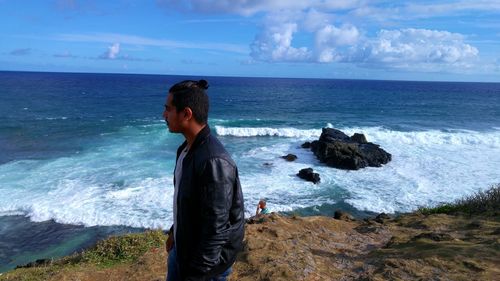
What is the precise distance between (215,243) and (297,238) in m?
6.36

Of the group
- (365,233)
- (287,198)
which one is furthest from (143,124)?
(365,233)

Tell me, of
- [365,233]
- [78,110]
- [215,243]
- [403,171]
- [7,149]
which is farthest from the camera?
[78,110]

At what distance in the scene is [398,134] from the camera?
123 ft

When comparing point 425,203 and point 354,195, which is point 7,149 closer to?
point 354,195

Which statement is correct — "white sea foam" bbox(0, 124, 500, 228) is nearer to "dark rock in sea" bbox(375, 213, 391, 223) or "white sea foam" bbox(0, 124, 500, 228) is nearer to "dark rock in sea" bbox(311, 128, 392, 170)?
"dark rock in sea" bbox(311, 128, 392, 170)

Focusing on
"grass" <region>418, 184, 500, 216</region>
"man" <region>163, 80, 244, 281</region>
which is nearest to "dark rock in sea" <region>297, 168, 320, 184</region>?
"grass" <region>418, 184, 500, 216</region>

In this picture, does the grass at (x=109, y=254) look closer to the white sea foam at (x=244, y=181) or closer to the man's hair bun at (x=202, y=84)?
the man's hair bun at (x=202, y=84)

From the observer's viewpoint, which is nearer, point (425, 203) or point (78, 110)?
point (425, 203)

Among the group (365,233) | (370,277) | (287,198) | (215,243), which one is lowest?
(287,198)

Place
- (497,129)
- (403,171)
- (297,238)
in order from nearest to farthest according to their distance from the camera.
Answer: (297,238) → (403,171) → (497,129)

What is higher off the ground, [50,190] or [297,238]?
[297,238]

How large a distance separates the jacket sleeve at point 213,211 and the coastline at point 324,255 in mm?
3817

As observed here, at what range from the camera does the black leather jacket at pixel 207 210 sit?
8.25 feet

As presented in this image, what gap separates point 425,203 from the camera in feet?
61.1
